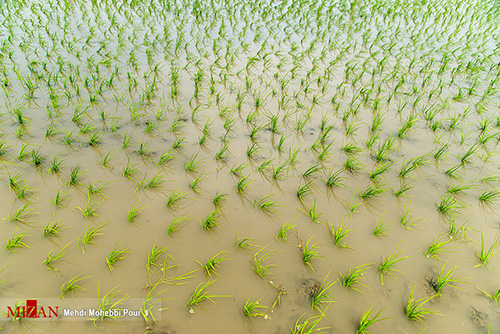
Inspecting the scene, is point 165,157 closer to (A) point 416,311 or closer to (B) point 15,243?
(B) point 15,243

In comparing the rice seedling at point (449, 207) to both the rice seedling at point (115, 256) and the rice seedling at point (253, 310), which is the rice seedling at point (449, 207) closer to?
the rice seedling at point (253, 310)

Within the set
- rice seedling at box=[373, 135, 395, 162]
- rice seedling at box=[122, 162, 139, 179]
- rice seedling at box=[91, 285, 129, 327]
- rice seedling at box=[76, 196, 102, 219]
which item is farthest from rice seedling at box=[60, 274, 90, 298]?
rice seedling at box=[373, 135, 395, 162]

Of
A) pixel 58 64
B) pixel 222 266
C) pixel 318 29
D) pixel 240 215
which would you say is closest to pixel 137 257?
pixel 222 266

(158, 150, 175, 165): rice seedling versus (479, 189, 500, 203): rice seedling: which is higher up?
(158, 150, 175, 165): rice seedling

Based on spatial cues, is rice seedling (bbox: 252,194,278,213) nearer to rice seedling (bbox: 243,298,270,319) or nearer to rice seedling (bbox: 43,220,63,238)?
rice seedling (bbox: 243,298,270,319)

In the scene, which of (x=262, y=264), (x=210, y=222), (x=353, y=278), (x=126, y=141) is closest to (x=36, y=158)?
(x=126, y=141)

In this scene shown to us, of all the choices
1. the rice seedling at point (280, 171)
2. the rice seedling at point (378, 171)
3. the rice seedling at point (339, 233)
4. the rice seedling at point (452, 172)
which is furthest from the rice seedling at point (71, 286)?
the rice seedling at point (452, 172)
